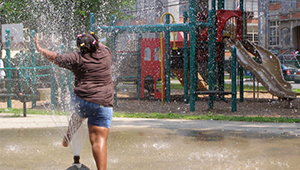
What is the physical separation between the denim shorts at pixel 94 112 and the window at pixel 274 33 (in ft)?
134

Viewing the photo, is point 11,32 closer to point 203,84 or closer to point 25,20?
point 203,84

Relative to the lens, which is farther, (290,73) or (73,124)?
(290,73)

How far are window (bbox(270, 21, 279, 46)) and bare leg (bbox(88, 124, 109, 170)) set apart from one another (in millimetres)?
40821

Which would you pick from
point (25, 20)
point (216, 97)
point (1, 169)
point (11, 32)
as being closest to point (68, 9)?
point (25, 20)

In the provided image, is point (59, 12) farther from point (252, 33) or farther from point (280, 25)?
point (252, 33)

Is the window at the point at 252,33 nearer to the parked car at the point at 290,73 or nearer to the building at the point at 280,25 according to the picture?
the building at the point at 280,25

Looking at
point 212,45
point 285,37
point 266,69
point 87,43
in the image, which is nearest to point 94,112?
point 87,43

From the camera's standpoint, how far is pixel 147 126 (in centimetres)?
760

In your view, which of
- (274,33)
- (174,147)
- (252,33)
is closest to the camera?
(174,147)

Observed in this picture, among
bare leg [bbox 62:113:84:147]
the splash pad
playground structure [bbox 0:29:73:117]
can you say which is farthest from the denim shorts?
playground structure [bbox 0:29:73:117]

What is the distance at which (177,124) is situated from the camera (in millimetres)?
7773

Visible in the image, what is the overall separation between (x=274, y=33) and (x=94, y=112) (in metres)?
41.3

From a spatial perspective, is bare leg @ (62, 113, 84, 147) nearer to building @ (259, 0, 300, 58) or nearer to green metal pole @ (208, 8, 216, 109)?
green metal pole @ (208, 8, 216, 109)

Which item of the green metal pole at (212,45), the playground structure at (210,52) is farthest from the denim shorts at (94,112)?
the green metal pole at (212,45)
